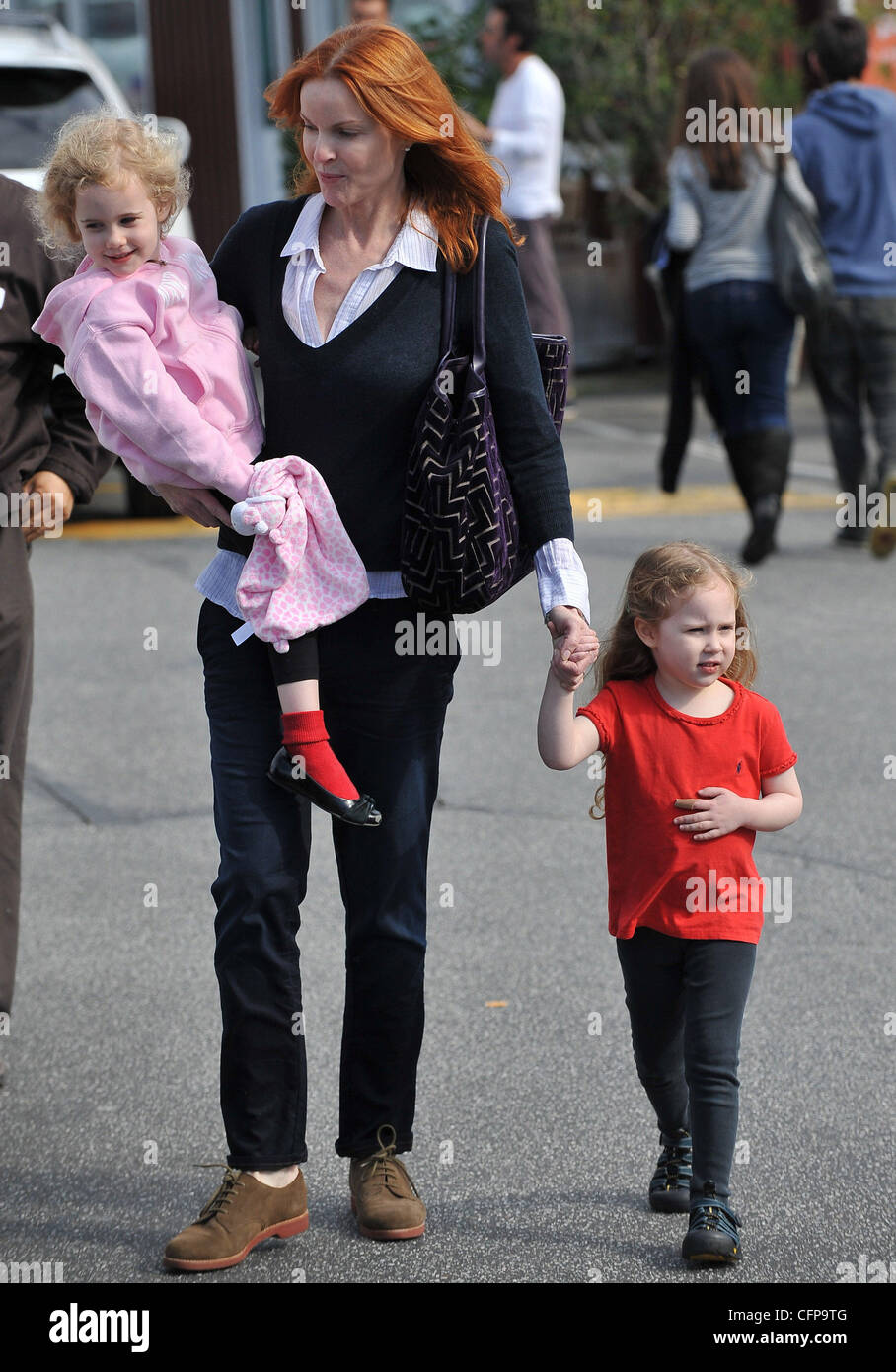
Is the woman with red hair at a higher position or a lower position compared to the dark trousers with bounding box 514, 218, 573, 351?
lower

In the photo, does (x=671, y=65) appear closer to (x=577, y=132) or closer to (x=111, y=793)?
(x=577, y=132)

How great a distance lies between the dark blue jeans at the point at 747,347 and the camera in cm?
911

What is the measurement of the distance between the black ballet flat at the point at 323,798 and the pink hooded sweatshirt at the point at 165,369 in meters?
0.45

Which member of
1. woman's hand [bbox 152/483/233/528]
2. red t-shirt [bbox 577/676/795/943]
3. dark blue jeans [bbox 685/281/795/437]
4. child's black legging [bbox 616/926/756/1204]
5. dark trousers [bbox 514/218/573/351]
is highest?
dark trousers [bbox 514/218/573/351]

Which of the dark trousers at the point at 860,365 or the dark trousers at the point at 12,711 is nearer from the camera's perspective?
the dark trousers at the point at 12,711

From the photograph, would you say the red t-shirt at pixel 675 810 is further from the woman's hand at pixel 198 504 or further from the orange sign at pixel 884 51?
the orange sign at pixel 884 51

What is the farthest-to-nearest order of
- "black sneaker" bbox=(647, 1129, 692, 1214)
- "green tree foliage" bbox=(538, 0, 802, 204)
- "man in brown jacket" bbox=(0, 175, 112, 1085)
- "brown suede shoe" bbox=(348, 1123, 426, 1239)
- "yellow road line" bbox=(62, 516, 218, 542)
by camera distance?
"green tree foliage" bbox=(538, 0, 802, 204)
"yellow road line" bbox=(62, 516, 218, 542)
"man in brown jacket" bbox=(0, 175, 112, 1085)
"black sneaker" bbox=(647, 1129, 692, 1214)
"brown suede shoe" bbox=(348, 1123, 426, 1239)

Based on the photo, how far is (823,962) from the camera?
4840 mm

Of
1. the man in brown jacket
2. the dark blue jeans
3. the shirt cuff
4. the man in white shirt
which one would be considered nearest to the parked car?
the man in white shirt

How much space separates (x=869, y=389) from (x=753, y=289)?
0.96 m

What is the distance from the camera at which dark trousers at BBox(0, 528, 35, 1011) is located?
13.5 ft

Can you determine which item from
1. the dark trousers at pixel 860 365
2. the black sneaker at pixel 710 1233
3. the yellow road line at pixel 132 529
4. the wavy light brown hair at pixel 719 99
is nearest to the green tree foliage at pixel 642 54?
the yellow road line at pixel 132 529

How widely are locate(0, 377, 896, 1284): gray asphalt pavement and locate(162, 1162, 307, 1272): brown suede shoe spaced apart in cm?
3

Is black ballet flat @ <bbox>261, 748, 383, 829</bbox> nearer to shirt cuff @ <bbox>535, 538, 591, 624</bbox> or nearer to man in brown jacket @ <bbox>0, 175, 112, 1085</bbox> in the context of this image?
shirt cuff @ <bbox>535, 538, 591, 624</bbox>
